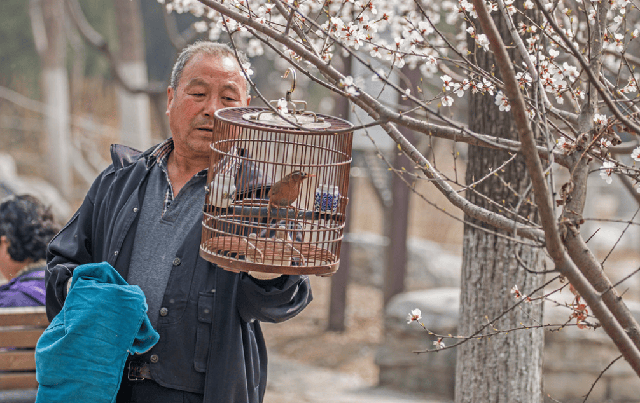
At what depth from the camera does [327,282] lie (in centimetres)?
1113

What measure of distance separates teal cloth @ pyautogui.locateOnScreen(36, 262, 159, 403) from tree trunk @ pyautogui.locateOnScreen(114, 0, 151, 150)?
24.6ft

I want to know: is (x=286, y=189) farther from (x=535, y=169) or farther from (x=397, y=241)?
(x=397, y=241)

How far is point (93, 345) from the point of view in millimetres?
2113

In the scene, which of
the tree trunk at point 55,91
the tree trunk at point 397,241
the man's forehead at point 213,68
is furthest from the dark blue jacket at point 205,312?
the tree trunk at point 55,91

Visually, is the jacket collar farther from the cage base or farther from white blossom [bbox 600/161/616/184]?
white blossom [bbox 600/161/616/184]

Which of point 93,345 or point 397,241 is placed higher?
point 397,241

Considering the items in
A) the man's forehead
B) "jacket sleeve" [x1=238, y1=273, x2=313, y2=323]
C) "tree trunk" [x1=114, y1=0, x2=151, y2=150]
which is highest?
"tree trunk" [x1=114, y1=0, x2=151, y2=150]

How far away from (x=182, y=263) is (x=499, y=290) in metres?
1.41

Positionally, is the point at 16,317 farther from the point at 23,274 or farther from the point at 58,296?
the point at 58,296

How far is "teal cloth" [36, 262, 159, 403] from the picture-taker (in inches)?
83.0

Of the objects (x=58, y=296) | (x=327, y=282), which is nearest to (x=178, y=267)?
(x=58, y=296)

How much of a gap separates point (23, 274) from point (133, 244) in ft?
3.39

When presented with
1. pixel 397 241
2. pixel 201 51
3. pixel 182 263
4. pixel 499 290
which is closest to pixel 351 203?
pixel 397 241

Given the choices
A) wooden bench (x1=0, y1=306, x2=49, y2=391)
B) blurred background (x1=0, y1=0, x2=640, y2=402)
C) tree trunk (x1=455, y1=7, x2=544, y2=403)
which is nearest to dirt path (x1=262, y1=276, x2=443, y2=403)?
blurred background (x1=0, y1=0, x2=640, y2=402)
